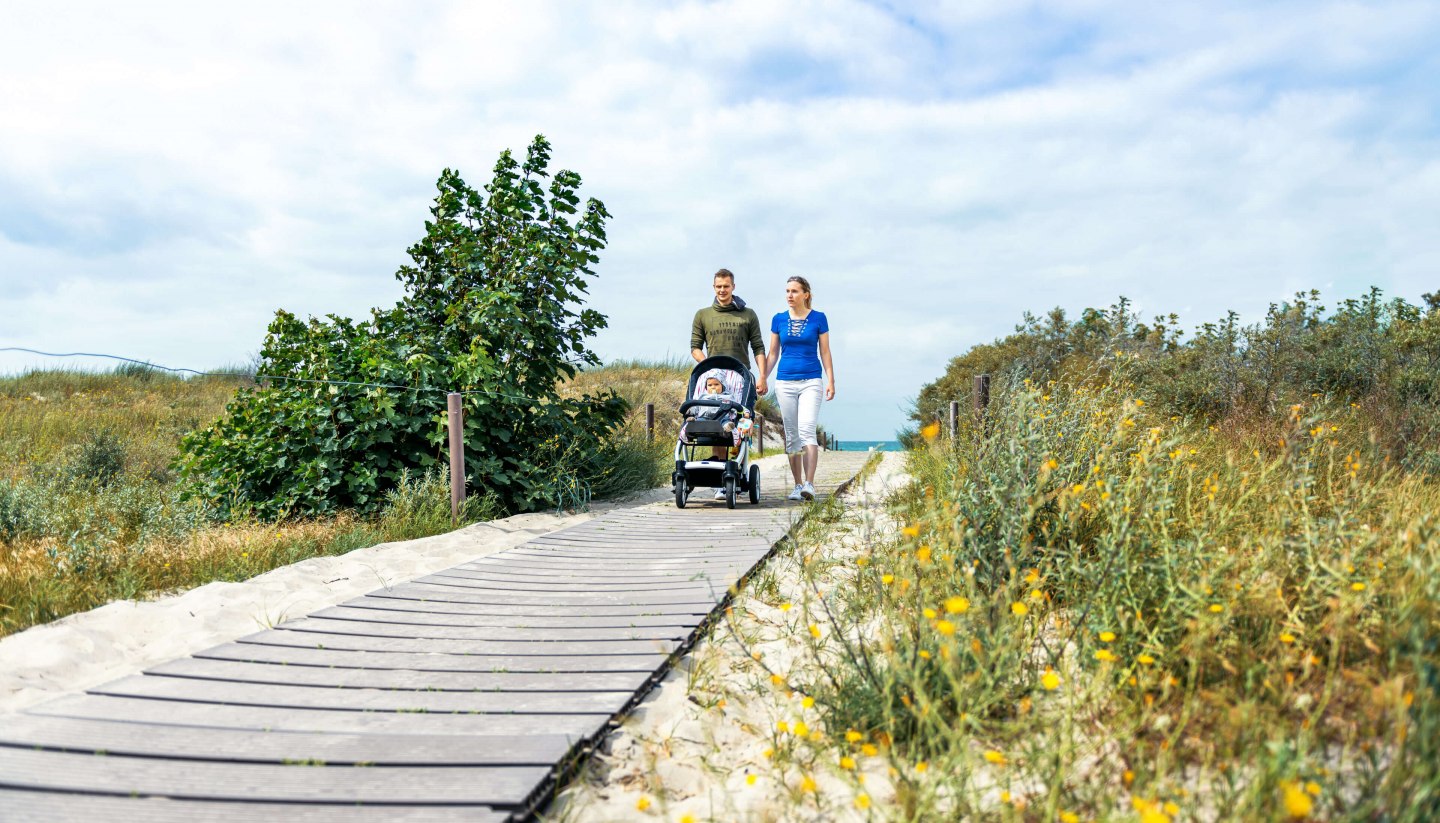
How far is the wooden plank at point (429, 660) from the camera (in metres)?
3.68

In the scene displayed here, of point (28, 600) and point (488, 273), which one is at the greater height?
point (488, 273)

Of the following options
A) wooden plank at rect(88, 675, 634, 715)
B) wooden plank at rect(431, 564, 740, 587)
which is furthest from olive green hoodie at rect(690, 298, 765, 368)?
wooden plank at rect(88, 675, 634, 715)

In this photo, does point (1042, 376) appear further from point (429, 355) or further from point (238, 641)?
point (238, 641)

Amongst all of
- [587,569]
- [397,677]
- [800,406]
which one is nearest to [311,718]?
[397,677]

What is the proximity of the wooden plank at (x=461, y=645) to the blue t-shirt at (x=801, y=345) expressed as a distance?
172 inches

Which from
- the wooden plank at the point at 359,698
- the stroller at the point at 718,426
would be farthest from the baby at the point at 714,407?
the wooden plank at the point at 359,698

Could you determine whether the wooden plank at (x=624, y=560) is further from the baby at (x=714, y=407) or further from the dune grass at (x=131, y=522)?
the baby at (x=714, y=407)

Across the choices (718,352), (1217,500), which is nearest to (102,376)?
(718,352)

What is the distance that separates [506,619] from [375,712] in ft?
4.33

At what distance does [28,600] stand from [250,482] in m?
4.10

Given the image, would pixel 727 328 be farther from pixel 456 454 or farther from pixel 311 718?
pixel 311 718

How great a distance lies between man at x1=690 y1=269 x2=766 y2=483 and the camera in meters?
8.48

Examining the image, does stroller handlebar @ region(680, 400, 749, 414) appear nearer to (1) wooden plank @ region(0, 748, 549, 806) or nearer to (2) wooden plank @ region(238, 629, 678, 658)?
(2) wooden plank @ region(238, 629, 678, 658)

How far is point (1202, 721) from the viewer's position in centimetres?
257
